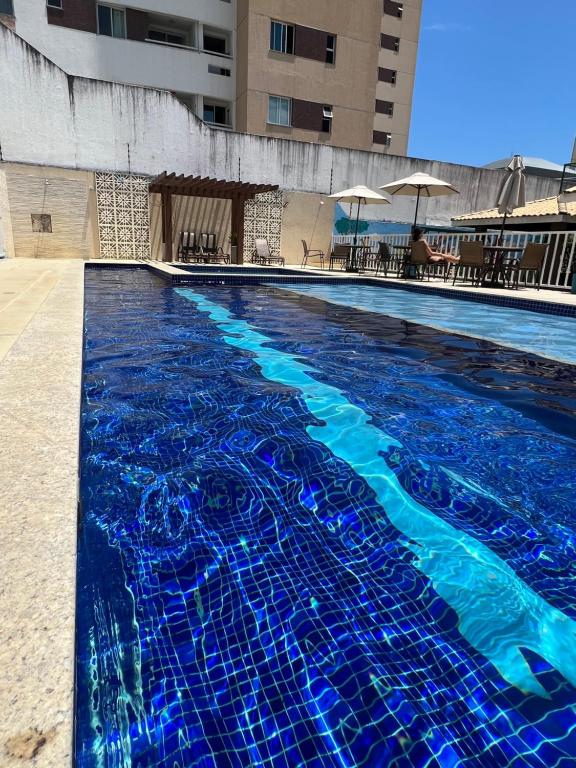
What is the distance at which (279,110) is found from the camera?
21.8 m

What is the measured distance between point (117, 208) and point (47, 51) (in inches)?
369

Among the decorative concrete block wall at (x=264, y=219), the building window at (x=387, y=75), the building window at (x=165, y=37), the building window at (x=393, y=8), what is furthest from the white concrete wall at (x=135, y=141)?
the building window at (x=393, y=8)

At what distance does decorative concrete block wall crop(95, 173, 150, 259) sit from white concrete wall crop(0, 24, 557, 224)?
41cm

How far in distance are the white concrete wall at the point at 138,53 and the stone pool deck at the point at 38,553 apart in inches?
854

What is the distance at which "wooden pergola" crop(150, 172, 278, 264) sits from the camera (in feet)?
44.1

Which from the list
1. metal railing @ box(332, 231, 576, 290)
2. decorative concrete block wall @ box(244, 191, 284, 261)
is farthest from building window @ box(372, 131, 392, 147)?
metal railing @ box(332, 231, 576, 290)

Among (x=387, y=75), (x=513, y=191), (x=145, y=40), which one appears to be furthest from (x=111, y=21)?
(x=513, y=191)

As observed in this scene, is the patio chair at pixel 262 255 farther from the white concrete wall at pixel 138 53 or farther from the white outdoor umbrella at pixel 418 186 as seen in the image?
the white concrete wall at pixel 138 53

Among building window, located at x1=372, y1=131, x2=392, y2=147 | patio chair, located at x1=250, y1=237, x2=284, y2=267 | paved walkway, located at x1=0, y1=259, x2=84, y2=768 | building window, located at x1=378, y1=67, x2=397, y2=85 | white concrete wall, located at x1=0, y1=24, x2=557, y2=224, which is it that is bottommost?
paved walkway, located at x1=0, y1=259, x2=84, y2=768

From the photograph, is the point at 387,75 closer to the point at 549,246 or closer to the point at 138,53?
the point at 138,53

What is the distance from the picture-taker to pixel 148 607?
1.51 meters

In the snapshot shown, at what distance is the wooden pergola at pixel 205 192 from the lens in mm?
13453

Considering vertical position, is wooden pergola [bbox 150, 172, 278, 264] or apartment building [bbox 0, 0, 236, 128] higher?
apartment building [bbox 0, 0, 236, 128]

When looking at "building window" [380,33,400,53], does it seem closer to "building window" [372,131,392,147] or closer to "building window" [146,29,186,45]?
"building window" [372,131,392,147]
